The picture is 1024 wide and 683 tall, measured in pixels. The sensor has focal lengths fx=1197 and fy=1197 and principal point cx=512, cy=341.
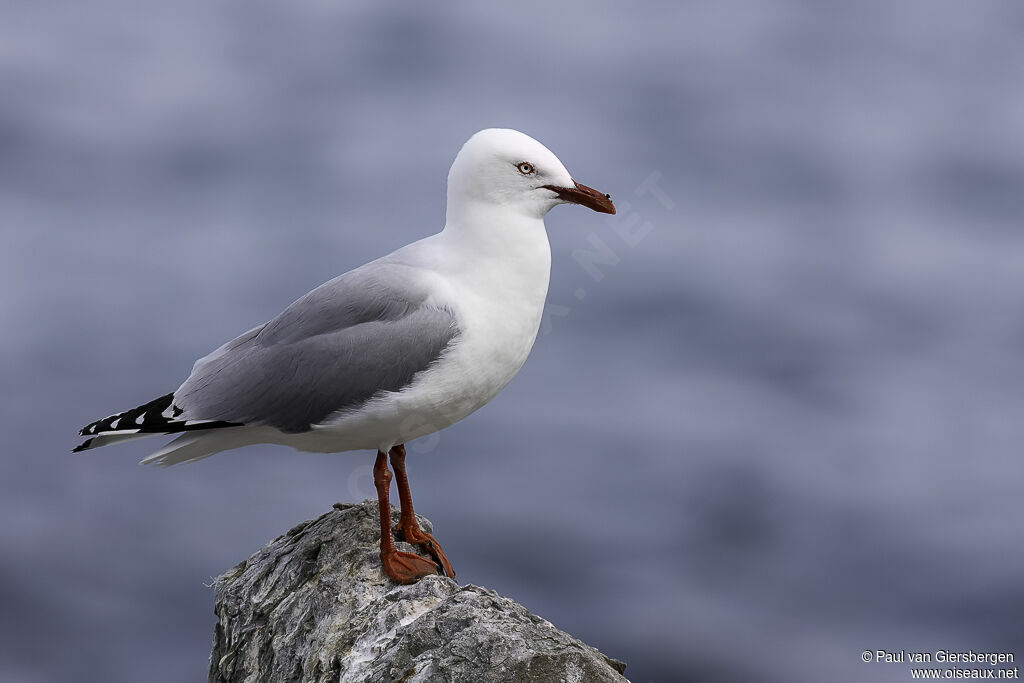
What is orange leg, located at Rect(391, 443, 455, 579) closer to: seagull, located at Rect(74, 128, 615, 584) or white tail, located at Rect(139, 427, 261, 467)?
seagull, located at Rect(74, 128, 615, 584)

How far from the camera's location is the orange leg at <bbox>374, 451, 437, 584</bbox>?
7773 millimetres

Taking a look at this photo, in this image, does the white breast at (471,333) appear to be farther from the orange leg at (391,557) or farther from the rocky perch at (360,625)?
the rocky perch at (360,625)

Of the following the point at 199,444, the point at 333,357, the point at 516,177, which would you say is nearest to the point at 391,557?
the point at 333,357

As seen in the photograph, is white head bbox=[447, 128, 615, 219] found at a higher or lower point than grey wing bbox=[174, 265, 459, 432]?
higher

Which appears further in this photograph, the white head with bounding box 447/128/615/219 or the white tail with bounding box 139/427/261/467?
the white tail with bounding box 139/427/261/467

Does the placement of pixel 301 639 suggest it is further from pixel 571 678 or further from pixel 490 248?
pixel 490 248

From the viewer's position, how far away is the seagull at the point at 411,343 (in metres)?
7.53

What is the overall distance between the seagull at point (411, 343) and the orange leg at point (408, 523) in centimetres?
31

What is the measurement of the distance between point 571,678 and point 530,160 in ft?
10.4

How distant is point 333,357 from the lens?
25.3 feet

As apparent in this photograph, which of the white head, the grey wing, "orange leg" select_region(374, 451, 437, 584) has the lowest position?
Answer: "orange leg" select_region(374, 451, 437, 584)

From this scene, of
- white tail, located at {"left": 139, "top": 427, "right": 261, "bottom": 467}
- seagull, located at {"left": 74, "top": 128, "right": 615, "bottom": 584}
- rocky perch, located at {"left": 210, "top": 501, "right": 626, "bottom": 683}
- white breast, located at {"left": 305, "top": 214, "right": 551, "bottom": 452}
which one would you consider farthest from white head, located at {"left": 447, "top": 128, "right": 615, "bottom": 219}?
rocky perch, located at {"left": 210, "top": 501, "right": 626, "bottom": 683}

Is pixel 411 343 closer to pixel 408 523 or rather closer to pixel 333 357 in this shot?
pixel 333 357

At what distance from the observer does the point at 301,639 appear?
7.70 metres
